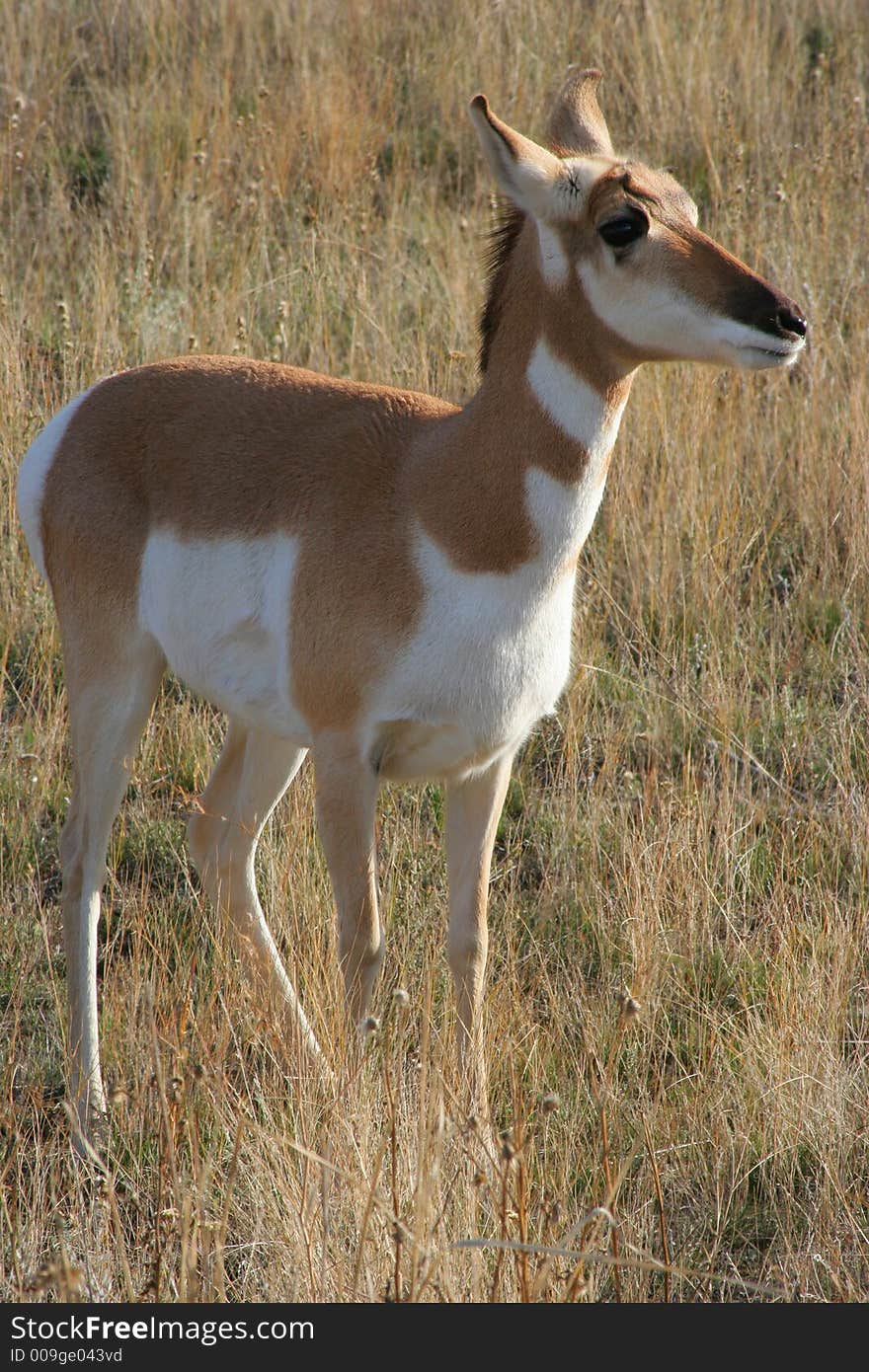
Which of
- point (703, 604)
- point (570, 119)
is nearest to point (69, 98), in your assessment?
point (703, 604)

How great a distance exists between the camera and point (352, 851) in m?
3.78

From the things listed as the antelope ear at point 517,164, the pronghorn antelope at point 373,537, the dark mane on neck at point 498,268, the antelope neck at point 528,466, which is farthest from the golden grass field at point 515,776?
the antelope ear at point 517,164

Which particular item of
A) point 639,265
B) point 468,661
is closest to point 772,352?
point 639,265

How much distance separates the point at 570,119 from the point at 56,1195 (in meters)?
2.97

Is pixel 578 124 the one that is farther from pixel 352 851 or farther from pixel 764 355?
pixel 352 851

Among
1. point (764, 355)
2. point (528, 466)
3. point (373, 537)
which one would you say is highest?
point (764, 355)

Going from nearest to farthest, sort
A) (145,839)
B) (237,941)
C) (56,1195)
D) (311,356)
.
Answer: (56,1195), (237,941), (145,839), (311,356)

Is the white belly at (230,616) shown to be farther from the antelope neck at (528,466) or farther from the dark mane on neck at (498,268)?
the dark mane on neck at (498,268)

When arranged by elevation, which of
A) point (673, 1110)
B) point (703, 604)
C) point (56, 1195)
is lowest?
point (56, 1195)

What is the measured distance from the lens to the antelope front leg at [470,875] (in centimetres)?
407

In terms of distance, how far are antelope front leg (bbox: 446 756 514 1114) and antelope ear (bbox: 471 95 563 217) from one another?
1.40m

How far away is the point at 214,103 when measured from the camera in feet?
28.2

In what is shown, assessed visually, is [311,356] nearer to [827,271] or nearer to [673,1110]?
[827,271]

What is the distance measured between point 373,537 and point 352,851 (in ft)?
2.47
